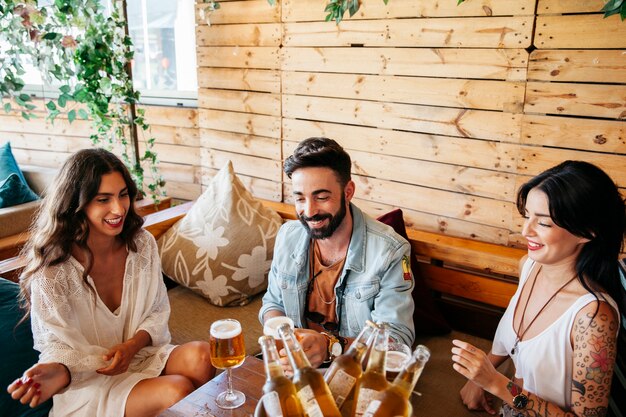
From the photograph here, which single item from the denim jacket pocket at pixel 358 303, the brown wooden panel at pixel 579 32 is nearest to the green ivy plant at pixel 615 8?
the brown wooden panel at pixel 579 32

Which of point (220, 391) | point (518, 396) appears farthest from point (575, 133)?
point (220, 391)

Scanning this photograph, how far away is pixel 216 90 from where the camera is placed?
3453mm

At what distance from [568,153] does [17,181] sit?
3275mm

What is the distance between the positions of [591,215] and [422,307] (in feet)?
3.37

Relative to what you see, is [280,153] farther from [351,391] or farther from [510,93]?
[351,391]

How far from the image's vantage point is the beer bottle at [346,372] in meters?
1.09

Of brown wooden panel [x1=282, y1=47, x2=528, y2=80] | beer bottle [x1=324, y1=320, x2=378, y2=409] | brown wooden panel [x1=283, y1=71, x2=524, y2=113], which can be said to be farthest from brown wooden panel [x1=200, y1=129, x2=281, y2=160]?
beer bottle [x1=324, y1=320, x2=378, y2=409]

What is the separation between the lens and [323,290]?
2123mm

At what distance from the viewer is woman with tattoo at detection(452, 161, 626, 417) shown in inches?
56.2

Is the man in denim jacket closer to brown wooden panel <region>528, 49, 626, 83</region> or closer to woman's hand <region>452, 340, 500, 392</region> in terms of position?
woman's hand <region>452, 340, 500, 392</region>

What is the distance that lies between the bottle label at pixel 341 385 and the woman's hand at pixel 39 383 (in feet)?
3.14

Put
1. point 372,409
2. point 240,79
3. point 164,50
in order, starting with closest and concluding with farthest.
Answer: point 372,409 < point 240,79 < point 164,50

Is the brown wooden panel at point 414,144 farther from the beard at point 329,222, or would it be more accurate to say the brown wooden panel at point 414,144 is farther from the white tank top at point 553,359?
the white tank top at point 553,359

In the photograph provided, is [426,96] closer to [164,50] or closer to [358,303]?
[358,303]
